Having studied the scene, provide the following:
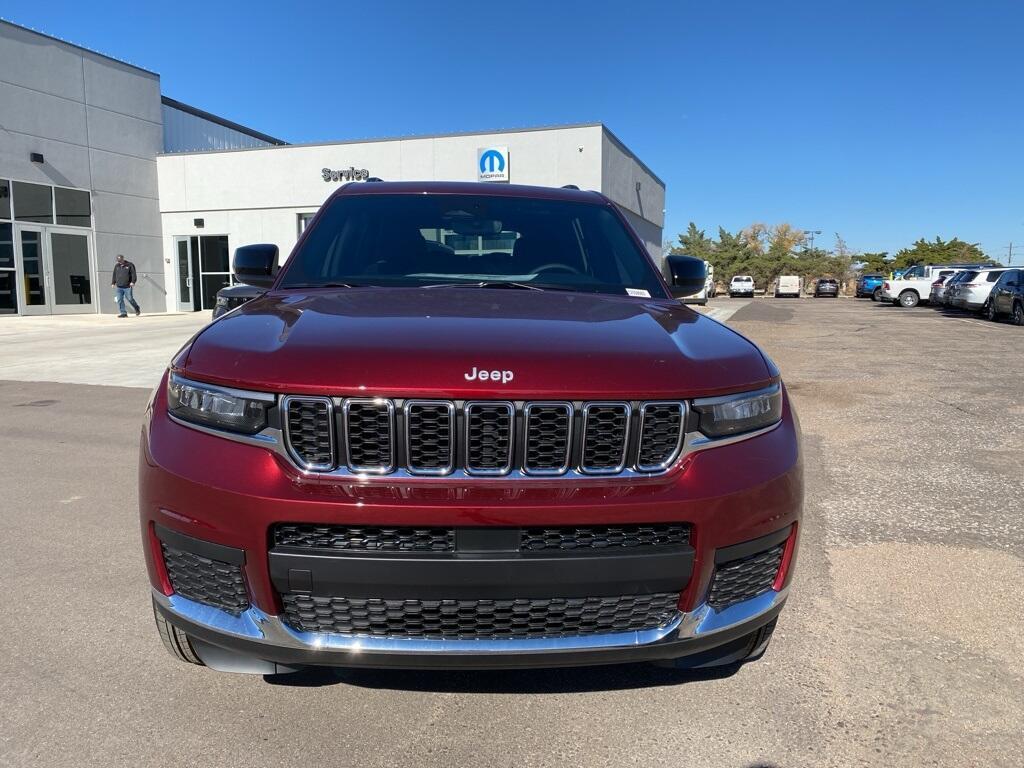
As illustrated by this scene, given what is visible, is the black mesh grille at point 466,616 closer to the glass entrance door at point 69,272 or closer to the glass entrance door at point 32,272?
the glass entrance door at point 32,272

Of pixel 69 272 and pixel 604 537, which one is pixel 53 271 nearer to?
pixel 69 272

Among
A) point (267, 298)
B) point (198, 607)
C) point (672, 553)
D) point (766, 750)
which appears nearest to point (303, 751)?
point (198, 607)

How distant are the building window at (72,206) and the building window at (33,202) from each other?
0.84ft

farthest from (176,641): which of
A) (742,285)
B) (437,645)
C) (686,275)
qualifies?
(742,285)

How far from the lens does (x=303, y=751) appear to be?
216 centimetres

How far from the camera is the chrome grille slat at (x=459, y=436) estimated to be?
6.15 feet

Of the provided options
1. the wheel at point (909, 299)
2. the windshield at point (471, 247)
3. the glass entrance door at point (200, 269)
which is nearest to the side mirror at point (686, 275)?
the windshield at point (471, 247)

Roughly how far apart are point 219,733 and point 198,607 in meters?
0.51

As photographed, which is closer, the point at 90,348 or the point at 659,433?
the point at 659,433

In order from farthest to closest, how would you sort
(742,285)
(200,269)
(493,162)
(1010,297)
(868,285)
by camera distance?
1. (742,285)
2. (868,285)
3. (200,269)
4. (493,162)
5. (1010,297)

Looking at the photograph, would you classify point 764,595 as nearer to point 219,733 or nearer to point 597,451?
point 597,451

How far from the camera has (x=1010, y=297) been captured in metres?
21.7

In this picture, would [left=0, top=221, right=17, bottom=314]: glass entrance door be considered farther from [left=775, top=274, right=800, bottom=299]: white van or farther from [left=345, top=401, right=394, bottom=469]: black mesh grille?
[left=775, top=274, right=800, bottom=299]: white van

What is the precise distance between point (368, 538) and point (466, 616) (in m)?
0.32
